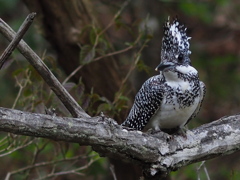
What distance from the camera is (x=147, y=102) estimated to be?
143 inches

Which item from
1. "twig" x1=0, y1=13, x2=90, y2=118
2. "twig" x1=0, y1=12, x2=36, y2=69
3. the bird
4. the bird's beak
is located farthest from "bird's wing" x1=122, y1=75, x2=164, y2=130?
"twig" x1=0, y1=12, x2=36, y2=69

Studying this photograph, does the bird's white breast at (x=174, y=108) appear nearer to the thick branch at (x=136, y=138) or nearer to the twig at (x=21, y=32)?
the thick branch at (x=136, y=138)

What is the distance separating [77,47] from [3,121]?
87.4 inches

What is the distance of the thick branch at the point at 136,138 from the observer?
8.42 ft

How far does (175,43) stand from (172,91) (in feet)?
1.05

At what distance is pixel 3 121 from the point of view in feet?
8.14

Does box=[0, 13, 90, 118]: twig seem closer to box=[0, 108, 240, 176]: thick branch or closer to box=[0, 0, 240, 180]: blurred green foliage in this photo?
box=[0, 108, 240, 176]: thick branch

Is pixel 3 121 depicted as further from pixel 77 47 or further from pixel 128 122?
pixel 77 47

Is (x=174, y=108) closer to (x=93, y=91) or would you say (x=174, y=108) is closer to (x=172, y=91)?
(x=172, y=91)

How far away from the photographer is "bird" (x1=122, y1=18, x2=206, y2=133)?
3566 millimetres

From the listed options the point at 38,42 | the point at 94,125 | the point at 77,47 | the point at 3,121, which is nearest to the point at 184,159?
the point at 94,125

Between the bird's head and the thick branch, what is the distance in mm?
467

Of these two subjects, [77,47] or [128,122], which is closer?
[128,122]

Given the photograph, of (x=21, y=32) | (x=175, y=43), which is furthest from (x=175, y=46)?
(x=21, y=32)
